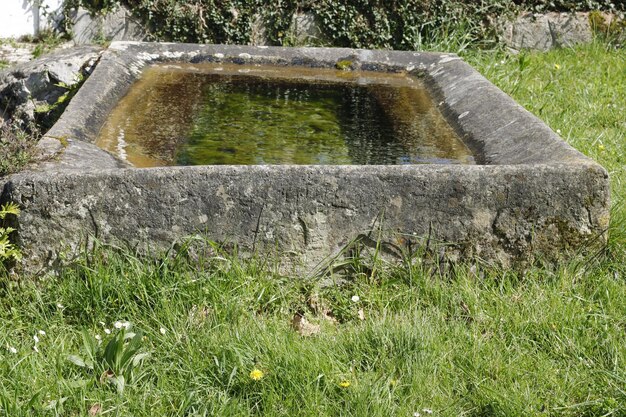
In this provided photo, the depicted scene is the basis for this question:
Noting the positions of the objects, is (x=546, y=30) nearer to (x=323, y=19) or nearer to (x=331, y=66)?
(x=323, y=19)

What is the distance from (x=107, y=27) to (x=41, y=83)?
252cm

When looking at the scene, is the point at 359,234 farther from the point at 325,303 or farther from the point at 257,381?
the point at 257,381

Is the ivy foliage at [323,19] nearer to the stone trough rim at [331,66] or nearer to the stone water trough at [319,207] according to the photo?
the stone trough rim at [331,66]

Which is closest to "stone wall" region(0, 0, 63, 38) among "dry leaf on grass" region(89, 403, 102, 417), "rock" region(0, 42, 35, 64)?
"rock" region(0, 42, 35, 64)

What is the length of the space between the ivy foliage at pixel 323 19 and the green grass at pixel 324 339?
4.64 m

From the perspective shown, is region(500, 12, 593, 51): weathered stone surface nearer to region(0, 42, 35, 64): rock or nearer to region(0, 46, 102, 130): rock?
region(0, 46, 102, 130): rock

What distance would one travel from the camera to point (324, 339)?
2799 mm

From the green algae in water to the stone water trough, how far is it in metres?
0.73

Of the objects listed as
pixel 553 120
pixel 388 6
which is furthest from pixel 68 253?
pixel 388 6

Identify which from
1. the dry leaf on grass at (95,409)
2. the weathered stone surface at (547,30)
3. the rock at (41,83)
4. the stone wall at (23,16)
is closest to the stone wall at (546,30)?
the weathered stone surface at (547,30)

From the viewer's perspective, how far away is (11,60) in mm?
7316

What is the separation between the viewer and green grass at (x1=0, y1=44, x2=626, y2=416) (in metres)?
2.49

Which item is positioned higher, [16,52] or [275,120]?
[275,120]

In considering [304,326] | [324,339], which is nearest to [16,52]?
[304,326]
